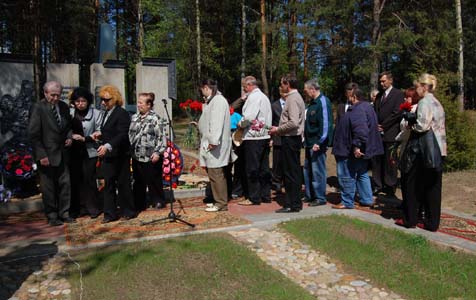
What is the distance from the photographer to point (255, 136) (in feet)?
21.5

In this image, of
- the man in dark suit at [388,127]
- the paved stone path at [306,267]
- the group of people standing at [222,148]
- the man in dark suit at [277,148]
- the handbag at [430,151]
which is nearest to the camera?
the paved stone path at [306,267]

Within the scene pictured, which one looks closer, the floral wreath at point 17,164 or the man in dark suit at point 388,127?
the floral wreath at point 17,164

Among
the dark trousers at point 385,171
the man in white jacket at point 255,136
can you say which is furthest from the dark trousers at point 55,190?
the dark trousers at point 385,171

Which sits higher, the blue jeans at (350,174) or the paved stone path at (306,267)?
the blue jeans at (350,174)

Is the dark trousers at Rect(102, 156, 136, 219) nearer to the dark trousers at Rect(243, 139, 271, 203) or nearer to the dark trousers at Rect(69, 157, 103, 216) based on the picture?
the dark trousers at Rect(69, 157, 103, 216)

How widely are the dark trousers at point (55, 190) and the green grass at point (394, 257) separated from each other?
2974mm

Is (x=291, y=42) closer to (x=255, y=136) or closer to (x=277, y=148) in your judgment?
(x=277, y=148)

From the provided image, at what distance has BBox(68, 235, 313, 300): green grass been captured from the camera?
3.58 metres

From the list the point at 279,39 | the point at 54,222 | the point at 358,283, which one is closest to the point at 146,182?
the point at 54,222

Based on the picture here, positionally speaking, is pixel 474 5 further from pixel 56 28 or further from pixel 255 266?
pixel 255 266

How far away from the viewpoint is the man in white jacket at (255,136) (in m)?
6.44

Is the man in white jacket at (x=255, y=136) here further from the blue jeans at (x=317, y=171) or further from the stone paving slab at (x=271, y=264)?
the stone paving slab at (x=271, y=264)

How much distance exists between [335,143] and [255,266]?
2837 millimetres

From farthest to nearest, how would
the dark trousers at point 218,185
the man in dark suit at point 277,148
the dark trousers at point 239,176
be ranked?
the man in dark suit at point 277,148 → the dark trousers at point 239,176 → the dark trousers at point 218,185
